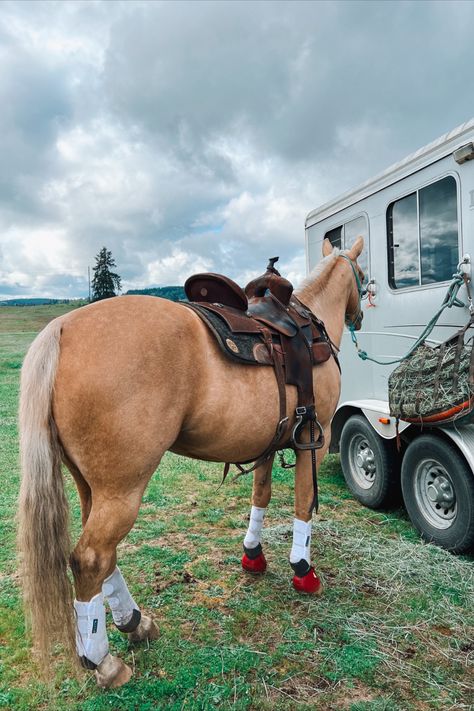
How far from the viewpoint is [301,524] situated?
311cm

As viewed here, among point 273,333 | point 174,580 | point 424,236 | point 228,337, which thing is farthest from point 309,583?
point 424,236

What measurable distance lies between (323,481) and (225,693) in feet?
11.5

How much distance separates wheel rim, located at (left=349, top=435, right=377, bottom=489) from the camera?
15.6 feet

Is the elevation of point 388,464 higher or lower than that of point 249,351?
lower

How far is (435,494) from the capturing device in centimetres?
382

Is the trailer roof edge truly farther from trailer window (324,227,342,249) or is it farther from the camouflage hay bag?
the camouflage hay bag

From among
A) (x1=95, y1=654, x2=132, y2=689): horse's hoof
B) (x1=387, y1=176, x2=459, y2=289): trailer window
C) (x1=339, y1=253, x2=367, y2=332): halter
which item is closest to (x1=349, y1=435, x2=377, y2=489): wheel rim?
(x1=339, y1=253, x2=367, y2=332): halter

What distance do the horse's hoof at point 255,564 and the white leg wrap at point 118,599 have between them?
3.53 feet

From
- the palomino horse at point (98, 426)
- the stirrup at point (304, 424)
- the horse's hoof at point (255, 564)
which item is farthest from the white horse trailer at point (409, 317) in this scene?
the palomino horse at point (98, 426)

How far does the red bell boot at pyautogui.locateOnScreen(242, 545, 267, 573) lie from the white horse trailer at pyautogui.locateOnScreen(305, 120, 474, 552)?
4.86 feet

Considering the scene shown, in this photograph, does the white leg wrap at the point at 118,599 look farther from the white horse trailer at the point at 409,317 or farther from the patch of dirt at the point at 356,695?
the white horse trailer at the point at 409,317

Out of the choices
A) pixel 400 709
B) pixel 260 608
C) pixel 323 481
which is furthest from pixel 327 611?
pixel 323 481

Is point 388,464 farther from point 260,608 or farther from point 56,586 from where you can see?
point 56,586

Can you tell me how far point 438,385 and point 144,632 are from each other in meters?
2.61
